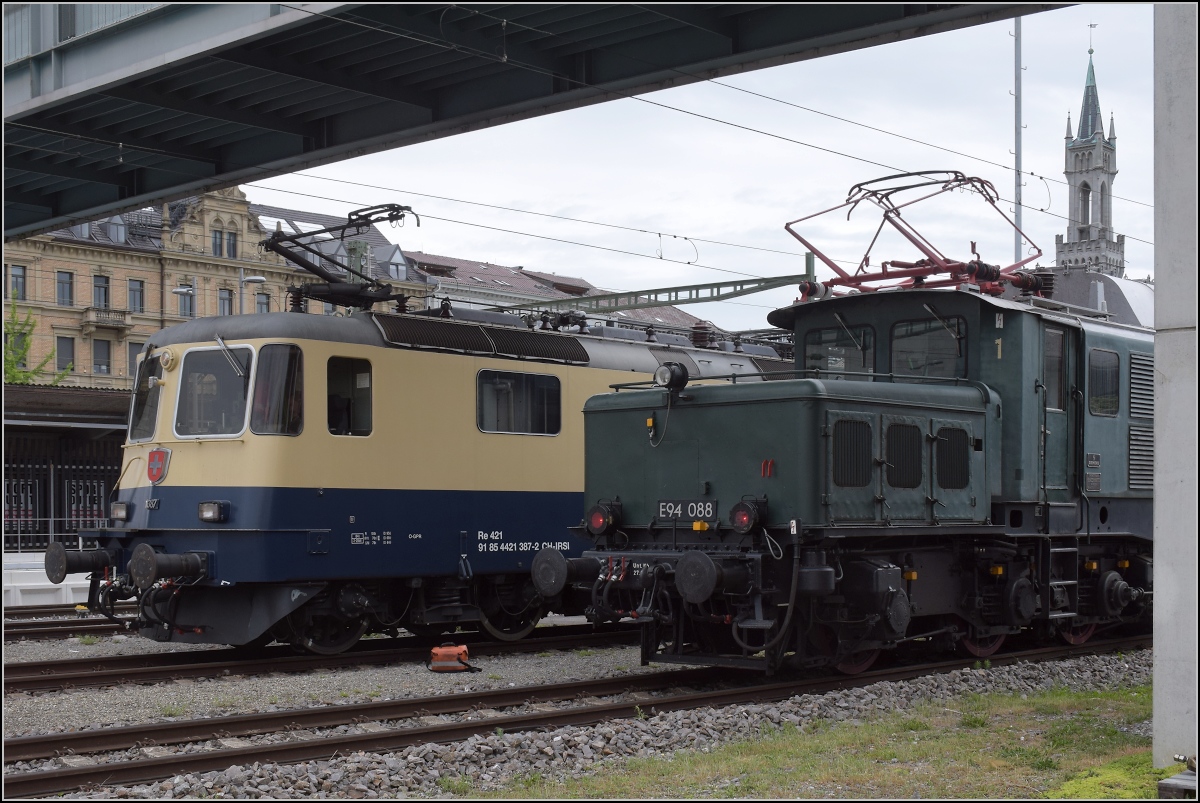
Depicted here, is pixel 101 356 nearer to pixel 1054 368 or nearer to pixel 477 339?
pixel 477 339

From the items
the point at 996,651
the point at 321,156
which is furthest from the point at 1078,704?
the point at 321,156

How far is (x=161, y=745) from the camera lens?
901cm

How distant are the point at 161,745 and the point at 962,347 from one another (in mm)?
8195

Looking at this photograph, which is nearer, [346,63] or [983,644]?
[983,644]

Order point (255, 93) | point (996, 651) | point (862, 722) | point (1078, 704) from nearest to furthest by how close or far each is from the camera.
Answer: point (862, 722) → point (1078, 704) → point (996, 651) → point (255, 93)

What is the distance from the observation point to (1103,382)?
13.7m

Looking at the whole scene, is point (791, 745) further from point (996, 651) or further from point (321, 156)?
point (321, 156)

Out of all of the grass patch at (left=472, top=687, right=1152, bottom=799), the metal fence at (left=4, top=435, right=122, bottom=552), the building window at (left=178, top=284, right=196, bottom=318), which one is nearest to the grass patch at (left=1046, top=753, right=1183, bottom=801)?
the grass patch at (left=472, top=687, right=1152, bottom=799)

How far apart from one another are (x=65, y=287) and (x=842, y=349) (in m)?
50.9

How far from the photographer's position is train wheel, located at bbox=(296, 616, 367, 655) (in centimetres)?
1362

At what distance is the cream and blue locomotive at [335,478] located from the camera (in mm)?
12711

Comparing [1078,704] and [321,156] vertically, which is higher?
[321,156]

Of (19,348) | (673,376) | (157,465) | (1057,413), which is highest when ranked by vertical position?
(19,348)

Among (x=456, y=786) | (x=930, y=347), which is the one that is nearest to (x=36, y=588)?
(x=930, y=347)
